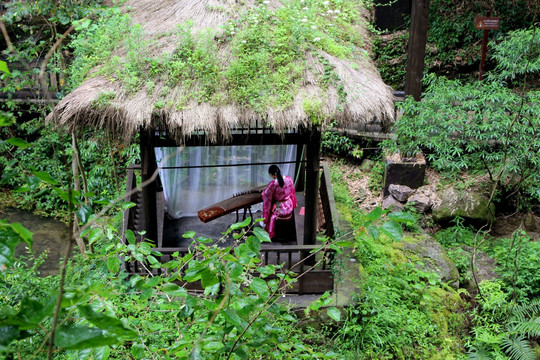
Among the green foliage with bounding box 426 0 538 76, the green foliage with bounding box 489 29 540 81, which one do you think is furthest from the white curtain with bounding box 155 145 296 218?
the green foliage with bounding box 426 0 538 76

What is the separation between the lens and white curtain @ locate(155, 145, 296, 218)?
7996 millimetres

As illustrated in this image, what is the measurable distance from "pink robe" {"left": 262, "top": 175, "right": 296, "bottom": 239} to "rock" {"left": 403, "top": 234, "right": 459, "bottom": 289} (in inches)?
90.6

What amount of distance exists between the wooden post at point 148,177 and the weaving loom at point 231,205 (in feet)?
2.93

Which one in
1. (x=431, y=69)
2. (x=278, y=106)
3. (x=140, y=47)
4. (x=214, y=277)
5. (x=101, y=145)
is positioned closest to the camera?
(x=214, y=277)

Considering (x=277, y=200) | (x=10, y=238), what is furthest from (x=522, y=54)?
(x=10, y=238)

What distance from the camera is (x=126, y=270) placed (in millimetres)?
6148

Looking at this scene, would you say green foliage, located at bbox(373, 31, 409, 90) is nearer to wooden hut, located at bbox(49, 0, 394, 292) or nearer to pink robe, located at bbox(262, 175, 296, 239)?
wooden hut, located at bbox(49, 0, 394, 292)

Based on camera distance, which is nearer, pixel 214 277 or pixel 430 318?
pixel 214 277

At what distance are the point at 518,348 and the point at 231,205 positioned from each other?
456cm

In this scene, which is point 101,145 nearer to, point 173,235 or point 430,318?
point 173,235

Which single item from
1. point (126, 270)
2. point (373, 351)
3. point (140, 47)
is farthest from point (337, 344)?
point (140, 47)

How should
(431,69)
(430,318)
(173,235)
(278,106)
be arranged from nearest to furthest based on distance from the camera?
(278,106) → (430,318) → (173,235) → (431,69)

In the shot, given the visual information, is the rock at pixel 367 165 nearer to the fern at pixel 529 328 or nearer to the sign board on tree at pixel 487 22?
the sign board on tree at pixel 487 22

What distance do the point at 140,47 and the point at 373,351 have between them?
481 centimetres
